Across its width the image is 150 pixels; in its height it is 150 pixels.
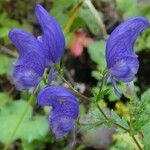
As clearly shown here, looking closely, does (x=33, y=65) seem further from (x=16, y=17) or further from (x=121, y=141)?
(x=16, y=17)

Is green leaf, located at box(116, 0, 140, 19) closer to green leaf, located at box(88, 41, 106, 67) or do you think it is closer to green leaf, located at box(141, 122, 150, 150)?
green leaf, located at box(88, 41, 106, 67)

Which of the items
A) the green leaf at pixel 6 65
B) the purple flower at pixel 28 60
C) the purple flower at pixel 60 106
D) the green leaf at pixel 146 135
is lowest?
the green leaf at pixel 6 65

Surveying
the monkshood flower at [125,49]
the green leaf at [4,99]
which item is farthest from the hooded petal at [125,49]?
the green leaf at [4,99]

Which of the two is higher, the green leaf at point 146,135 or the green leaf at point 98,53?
the green leaf at point 146,135

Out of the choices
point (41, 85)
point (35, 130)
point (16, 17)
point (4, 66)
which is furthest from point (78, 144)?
point (41, 85)

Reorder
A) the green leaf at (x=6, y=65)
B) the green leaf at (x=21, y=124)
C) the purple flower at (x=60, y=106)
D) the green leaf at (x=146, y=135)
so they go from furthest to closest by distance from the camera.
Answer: the green leaf at (x=6, y=65) → the green leaf at (x=21, y=124) → the green leaf at (x=146, y=135) → the purple flower at (x=60, y=106)

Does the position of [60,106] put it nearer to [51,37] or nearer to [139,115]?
[51,37]

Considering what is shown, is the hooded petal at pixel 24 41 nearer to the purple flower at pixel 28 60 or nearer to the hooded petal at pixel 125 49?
the purple flower at pixel 28 60

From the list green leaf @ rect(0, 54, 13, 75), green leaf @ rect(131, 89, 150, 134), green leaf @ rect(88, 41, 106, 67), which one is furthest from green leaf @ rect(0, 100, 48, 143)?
green leaf @ rect(131, 89, 150, 134)
